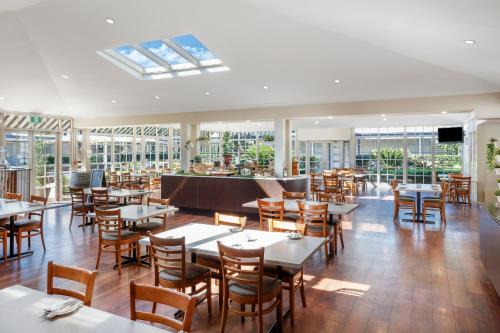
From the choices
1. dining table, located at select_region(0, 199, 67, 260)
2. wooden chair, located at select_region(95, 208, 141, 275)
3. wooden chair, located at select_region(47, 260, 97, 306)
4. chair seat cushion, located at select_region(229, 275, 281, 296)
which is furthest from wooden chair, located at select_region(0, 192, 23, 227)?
chair seat cushion, located at select_region(229, 275, 281, 296)

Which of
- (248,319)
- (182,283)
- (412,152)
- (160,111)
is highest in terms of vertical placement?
(160,111)

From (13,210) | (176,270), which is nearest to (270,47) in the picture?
(176,270)

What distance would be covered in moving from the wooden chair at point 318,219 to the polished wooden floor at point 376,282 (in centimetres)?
40

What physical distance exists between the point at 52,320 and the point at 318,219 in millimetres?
3925

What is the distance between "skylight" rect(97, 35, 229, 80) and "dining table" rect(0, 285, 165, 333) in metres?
6.55

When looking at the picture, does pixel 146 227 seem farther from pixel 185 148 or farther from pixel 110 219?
pixel 185 148

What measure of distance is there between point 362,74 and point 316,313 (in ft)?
17.7

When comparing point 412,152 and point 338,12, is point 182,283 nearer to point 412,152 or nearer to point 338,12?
point 338,12

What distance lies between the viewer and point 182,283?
335 centimetres

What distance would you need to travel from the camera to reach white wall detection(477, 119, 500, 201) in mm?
10289

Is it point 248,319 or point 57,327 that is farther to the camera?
point 248,319

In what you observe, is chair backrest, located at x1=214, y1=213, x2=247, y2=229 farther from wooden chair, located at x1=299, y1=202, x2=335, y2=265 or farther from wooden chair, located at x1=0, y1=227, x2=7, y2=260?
wooden chair, located at x1=0, y1=227, x2=7, y2=260

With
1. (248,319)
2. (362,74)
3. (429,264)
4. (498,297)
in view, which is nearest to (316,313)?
(248,319)

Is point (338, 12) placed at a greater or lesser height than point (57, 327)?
greater
